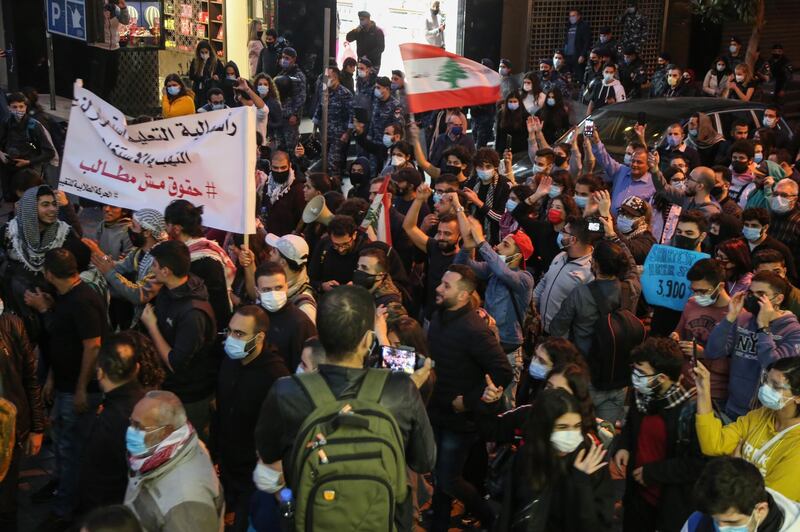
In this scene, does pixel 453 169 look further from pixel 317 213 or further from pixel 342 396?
pixel 342 396

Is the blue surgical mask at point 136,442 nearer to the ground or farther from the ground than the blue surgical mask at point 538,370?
farther from the ground

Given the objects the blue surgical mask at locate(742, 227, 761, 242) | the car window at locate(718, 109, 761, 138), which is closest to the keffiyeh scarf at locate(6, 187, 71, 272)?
the blue surgical mask at locate(742, 227, 761, 242)

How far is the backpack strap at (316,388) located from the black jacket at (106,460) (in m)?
1.50

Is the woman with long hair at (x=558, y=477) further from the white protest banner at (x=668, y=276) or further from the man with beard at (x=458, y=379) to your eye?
the white protest banner at (x=668, y=276)

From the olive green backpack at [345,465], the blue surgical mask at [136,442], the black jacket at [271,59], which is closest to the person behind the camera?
the olive green backpack at [345,465]

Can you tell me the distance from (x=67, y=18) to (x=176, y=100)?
618cm

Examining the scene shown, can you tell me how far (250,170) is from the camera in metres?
7.36

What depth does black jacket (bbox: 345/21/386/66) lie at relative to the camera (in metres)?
19.6

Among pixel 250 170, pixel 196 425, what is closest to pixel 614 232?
pixel 250 170

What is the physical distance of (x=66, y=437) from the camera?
648 centimetres

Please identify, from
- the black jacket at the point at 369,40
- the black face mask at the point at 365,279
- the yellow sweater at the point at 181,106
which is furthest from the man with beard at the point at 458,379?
the black jacket at the point at 369,40

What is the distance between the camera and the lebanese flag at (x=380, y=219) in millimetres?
8609

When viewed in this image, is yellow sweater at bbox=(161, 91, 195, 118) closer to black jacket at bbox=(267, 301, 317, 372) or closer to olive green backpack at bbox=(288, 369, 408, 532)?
black jacket at bbox=(267, 301, 317, 372)

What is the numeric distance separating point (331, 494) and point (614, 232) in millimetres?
5303
